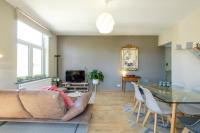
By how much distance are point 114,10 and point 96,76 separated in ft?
12.1


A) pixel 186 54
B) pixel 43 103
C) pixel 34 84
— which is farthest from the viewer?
pixel 34 84

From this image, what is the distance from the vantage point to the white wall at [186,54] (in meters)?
4.82

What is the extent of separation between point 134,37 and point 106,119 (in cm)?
523

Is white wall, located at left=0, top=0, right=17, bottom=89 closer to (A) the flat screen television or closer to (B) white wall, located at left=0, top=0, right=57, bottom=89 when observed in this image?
(B) white wall, located at left=0, top=0, right=57, bottom=89

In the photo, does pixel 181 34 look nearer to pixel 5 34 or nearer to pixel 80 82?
pixel 80 82

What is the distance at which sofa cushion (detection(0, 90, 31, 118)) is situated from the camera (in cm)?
302

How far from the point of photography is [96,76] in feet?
25.9

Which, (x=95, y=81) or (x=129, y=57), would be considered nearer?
(x=95, y=81)

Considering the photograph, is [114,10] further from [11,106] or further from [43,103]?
[11,106]

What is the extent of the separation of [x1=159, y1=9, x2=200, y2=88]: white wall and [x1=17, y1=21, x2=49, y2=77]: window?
437 centimetres

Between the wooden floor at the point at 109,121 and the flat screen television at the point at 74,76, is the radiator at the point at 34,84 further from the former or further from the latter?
the wooden floor at the point at 109,121

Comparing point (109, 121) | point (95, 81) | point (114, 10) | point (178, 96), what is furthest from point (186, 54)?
point (95, 81)

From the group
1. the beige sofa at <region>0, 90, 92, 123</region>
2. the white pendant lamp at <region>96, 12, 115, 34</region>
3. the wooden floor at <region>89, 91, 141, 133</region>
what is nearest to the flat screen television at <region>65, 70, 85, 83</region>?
the wooden floor at <region>89, 91, 141, 133</region>

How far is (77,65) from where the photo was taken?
8.47 meters
